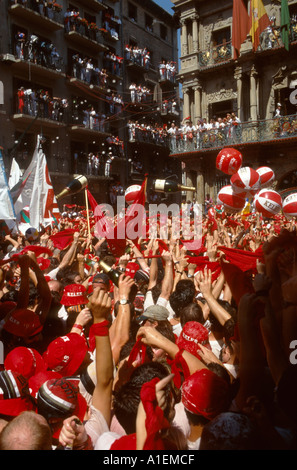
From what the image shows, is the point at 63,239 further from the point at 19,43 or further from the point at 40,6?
the point at 40,6

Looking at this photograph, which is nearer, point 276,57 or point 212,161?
point 276,57

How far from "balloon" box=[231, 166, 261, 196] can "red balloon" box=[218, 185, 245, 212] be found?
0.25 meters

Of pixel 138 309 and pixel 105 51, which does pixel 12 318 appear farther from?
pixel 105 51

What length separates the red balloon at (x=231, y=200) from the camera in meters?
9.12

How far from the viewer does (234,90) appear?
1972 centimetres

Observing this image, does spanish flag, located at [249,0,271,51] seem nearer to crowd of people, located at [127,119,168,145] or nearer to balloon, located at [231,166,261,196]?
balloon, located at [231,166,261,196]

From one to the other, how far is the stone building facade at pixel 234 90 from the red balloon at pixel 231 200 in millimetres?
9646

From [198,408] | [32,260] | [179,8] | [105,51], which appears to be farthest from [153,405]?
[105,51]

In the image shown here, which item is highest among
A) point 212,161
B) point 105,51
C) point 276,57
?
point 105,51

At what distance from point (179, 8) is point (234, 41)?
12820 millimetres

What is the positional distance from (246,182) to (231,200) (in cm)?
66

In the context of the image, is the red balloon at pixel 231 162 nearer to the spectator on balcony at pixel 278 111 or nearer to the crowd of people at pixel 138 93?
the spectator on balcony at pixel 278 111

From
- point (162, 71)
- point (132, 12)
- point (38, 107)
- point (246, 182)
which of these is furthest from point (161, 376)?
point (132, 12)

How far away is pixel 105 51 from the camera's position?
24109mm
